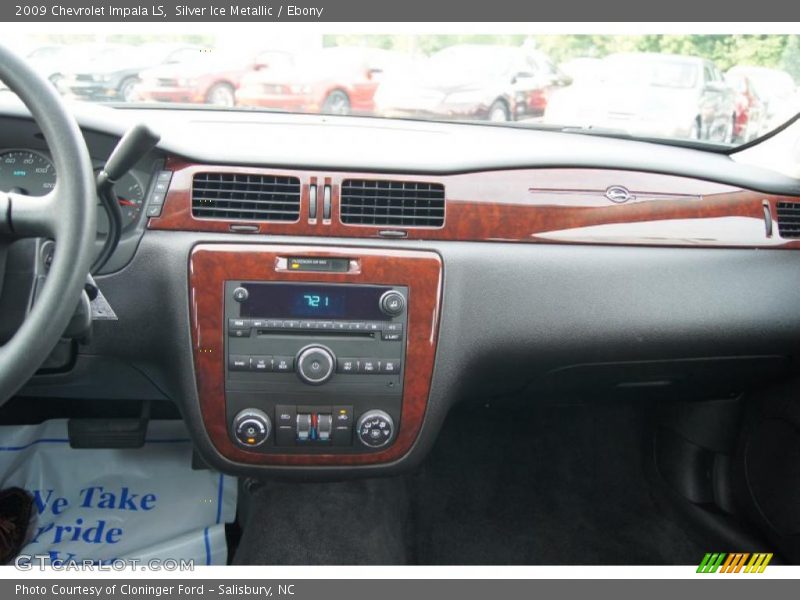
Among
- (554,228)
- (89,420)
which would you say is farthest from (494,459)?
(89,420)

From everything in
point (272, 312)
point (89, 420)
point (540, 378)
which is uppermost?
point (272, 312)

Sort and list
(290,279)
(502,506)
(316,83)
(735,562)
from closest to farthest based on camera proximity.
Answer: (290,279)
(735,562)
(502,506)
(316,83)

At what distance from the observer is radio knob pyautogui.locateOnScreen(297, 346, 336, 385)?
1685 mm

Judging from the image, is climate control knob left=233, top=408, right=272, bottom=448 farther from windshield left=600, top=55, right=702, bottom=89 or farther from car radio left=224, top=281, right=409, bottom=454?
windshield left=600, top=55, right=702, bottom=89

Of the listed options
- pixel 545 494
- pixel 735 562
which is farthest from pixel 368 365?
pixel 735 562

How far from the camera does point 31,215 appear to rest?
3.79ft

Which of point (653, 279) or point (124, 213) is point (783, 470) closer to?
point (653, 279)

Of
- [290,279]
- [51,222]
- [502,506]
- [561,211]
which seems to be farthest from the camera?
[502,506]

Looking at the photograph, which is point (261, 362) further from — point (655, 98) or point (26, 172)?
point (655, 98)

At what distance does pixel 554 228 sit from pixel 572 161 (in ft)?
0.57

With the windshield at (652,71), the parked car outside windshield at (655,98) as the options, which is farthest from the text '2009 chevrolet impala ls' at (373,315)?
the windshield at (652,71)

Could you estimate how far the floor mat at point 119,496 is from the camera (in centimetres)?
206

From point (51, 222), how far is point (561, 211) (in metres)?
1.12

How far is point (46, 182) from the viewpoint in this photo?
5.60 feet
